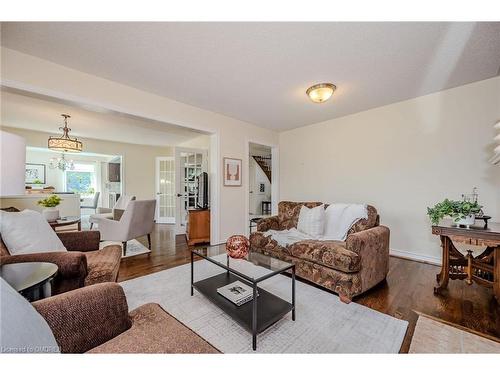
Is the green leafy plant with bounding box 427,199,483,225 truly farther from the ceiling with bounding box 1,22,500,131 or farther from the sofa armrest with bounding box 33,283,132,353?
the sofa armrest with bounding box 33,283,132,353

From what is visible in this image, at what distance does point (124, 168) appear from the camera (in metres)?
6.27

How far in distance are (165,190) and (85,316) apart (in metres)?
5.94

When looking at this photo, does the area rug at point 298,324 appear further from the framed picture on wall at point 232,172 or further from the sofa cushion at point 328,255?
the framed picture on wall at point 232,172

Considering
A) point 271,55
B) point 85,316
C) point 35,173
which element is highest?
point 271,55

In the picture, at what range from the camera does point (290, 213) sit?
3135mm

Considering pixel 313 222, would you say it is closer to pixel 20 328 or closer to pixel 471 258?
pixel 471 258

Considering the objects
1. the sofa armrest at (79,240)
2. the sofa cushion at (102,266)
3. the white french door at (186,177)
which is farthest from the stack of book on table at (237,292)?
the white french door at (186,177)

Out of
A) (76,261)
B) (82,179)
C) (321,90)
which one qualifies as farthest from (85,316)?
(82,179)

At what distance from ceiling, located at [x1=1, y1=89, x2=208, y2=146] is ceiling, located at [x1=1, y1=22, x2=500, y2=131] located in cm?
82

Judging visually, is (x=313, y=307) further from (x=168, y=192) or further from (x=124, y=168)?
(x=124, y=168)

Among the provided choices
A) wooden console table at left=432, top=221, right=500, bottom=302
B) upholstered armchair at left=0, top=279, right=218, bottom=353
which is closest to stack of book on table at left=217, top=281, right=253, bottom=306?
upholstered armchair at left=0, top=279, right=218, bottom=353

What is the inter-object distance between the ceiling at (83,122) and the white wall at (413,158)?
8.97ft

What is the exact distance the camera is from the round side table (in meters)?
1.06
